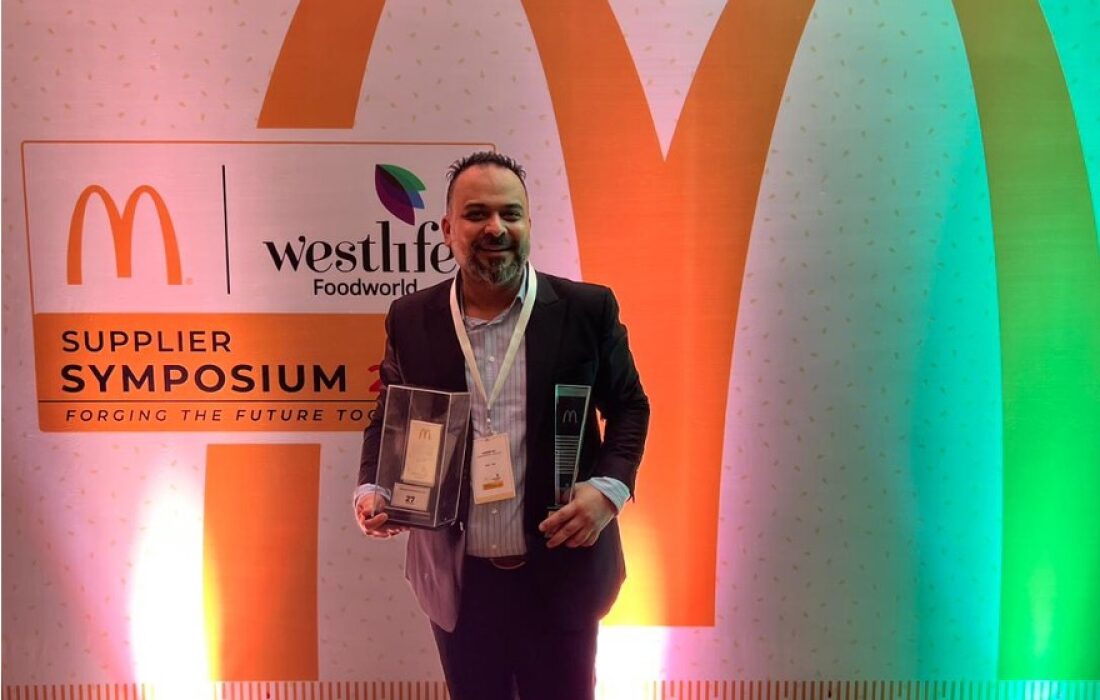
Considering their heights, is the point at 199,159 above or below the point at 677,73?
below

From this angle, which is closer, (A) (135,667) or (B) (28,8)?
(B) (28,8)

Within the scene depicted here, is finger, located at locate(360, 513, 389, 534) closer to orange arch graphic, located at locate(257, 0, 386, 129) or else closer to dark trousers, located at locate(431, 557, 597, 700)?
dark trousers, located at locate(431, 557, 597, 700)

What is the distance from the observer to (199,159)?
210 cm

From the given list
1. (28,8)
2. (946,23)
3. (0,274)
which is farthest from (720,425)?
(28,8)

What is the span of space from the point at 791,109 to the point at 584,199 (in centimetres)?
72

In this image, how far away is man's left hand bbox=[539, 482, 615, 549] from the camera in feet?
4.90

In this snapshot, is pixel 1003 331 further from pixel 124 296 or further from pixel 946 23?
pixel 124 296

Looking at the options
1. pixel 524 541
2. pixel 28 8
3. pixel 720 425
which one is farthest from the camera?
pixel 720 425

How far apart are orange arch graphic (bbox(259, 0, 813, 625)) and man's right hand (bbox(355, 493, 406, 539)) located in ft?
3.12

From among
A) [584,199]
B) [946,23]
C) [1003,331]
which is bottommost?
[1003,331]

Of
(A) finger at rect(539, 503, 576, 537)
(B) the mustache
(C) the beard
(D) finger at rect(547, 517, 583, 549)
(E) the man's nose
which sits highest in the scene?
(E) the man's nose

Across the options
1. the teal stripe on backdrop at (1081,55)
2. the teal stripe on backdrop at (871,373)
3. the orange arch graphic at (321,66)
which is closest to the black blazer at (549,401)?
the teal stripe on backdrop at (871,373)

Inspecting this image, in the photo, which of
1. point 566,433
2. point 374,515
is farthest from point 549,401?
point 374,515

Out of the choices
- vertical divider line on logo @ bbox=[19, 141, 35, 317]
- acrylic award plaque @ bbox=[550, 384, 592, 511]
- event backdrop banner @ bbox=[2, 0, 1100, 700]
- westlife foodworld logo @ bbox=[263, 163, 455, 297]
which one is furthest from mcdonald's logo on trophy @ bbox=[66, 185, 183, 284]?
acrylic award plaque @ bbox=[550, 384, 592, 511]
